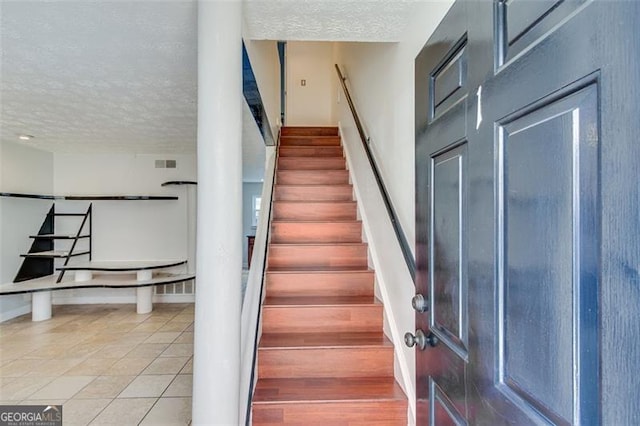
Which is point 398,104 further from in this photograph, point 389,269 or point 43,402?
point 43,402

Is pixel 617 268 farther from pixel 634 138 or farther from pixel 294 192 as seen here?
pixel 294 192

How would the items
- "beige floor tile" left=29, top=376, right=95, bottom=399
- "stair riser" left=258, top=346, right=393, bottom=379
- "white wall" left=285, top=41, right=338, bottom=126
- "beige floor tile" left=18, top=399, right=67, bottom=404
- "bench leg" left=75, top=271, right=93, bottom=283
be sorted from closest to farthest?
1. "stair riser" left=258, top=346, right=393, bottom=379
2. "beige floor tile" left=18, top=399, right=67, bottom=404
3. "beige floor tile" left=29, top=376, right=95, bottom=399
4. "bench leg" left=75, top=271, right=93, bottom=283
5. "white wall" left=285, top=41, right=338, bottom=126

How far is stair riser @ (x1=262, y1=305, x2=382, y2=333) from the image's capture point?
7.27 ft

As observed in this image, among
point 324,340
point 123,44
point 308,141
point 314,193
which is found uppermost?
point 308,141

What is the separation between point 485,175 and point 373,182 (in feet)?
6.13

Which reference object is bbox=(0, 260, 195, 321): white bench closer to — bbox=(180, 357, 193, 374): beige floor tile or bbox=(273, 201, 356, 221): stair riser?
bbox=(180, 357, 193, 374): beige floor tile

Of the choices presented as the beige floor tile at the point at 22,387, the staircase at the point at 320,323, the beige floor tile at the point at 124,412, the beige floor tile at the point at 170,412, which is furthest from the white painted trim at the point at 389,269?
the beige floor tile at the point at 22,387

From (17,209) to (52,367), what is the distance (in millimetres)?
2664

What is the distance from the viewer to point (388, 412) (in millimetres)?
1724

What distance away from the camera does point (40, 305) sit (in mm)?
4277

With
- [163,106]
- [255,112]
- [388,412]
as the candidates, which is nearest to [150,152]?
[163,106]

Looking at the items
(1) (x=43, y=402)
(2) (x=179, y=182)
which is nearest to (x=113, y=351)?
Result: (1) (x=43, y=402)

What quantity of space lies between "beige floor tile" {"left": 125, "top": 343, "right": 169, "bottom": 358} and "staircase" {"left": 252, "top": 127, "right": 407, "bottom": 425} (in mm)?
1595

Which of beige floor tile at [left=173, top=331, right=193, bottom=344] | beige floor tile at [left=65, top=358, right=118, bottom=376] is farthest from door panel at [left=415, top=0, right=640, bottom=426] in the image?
beige floor tile at [left=173, top=331, right=193, bottom=344]
